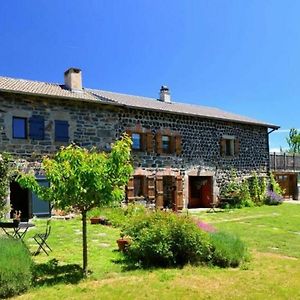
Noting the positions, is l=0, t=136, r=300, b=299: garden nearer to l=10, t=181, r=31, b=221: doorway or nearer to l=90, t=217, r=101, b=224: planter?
l=90, t=217, r=101, b=224: planter

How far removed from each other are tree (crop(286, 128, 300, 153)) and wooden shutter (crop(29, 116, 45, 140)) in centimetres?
5440

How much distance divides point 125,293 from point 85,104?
42.4 feet

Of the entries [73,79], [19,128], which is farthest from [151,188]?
[19,128]

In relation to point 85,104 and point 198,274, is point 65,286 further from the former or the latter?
point 85,104

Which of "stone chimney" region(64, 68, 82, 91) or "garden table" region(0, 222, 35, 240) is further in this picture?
"stone chimney" region(64, 68, 82, 91)

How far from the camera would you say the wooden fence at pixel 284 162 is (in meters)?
27.8

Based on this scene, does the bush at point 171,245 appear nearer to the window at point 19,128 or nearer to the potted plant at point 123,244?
the potted plant at point 123,244

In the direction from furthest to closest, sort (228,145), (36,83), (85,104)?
(228,145) < (36,83) < (85,104)

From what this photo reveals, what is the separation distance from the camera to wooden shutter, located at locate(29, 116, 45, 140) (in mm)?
16906

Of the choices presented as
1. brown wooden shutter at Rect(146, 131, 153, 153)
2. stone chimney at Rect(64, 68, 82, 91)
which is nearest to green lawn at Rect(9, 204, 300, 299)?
brown wooden shutter at Rect(146, 131, 153, 153)

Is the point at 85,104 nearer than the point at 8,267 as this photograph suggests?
No

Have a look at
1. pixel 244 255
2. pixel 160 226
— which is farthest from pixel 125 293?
pixel 244 255

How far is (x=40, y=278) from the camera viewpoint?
736 cm

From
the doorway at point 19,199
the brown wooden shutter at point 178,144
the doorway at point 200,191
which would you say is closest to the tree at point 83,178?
the doorway at point 19,199
